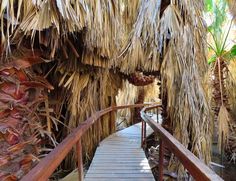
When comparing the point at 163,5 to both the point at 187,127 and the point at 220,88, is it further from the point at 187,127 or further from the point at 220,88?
the point at 220,88

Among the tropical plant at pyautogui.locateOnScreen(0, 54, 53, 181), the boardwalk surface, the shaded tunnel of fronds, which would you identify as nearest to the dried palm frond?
the boardwalk surface

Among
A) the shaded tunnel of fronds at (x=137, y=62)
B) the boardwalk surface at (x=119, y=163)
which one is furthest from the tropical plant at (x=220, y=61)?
the shaded tunnel of fronds at (x=137, y=62)

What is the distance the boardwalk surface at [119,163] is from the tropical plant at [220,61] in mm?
3056

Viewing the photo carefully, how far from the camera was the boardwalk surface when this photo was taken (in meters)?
3.89

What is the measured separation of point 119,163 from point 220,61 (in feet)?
19.2

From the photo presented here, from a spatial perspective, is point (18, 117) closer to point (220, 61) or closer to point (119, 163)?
point (119, 163)

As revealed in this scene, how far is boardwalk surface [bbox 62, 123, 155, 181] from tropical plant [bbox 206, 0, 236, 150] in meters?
3.06

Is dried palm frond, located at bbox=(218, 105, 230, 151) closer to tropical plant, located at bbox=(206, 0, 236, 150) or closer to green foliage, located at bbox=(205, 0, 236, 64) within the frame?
tropical plant, located at bbox=(206, 0, 236, 150)

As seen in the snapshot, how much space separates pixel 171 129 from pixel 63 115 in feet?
7.15

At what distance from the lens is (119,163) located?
470 centimetres

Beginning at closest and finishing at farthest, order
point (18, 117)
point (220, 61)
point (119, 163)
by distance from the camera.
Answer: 1. point (18, 117)
2. point (119, 163)
3. point (220, 61)

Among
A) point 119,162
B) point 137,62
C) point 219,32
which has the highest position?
point 219,32

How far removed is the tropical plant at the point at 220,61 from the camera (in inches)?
333

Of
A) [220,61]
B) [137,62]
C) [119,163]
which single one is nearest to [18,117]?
[119,163]
